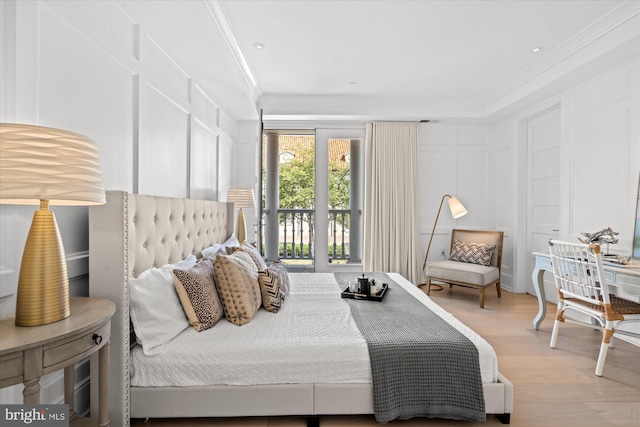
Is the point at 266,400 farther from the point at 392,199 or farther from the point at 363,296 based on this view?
the point at 392,199

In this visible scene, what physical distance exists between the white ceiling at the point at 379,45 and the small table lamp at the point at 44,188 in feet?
4.32

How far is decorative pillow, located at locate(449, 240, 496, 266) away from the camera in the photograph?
4199mm

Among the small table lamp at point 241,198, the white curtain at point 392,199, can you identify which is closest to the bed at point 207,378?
the small table lamp at point 241,198

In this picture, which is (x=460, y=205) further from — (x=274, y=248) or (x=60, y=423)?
(x=60, y=423)

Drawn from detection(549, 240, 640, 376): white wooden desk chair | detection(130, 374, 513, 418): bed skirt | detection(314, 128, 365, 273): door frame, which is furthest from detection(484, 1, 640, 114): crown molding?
detection(130, 374, 513, 418): bed skirt

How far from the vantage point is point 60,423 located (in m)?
1.12

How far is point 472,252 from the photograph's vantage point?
4.32 meters

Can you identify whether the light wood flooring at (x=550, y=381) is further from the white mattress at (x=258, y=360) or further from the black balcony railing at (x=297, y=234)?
the black balcony railing at (x=297, y=234)

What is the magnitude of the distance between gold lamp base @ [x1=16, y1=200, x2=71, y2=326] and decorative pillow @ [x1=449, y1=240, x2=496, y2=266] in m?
4.23

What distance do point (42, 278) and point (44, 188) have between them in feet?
1.03

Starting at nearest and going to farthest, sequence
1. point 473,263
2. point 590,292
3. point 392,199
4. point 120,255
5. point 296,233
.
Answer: point 120,255 → point 590,292 → point 473,263 → point 392,199 → point 296,233

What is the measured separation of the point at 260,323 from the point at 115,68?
163 centimetres

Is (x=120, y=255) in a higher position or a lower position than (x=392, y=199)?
lower

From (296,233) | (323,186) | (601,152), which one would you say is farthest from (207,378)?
(296,233)
